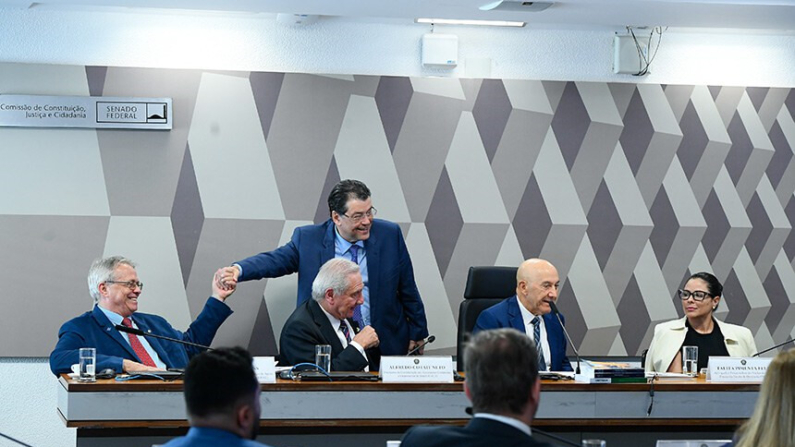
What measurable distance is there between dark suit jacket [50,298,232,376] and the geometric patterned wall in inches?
21.4

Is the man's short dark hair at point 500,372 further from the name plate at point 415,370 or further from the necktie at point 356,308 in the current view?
the necktie at point 356,308

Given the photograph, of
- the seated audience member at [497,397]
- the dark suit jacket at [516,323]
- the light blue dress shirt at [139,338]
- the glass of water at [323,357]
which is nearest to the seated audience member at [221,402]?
the seated audience member at [497,397]

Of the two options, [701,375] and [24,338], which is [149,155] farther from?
[701,375]

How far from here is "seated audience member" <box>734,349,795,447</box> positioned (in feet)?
8.15

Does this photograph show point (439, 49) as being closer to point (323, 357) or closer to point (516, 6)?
point (516, 6)

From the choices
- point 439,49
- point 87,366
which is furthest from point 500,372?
point 439,49

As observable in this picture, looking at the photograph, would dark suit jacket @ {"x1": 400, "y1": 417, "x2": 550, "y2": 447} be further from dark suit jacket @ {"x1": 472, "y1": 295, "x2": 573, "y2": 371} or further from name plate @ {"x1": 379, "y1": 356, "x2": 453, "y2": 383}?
dark suit jacket @ {"x1": 472, "y1": 295, "x2": 573, "y2": 371}

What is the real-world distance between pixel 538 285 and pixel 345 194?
1.04 metres

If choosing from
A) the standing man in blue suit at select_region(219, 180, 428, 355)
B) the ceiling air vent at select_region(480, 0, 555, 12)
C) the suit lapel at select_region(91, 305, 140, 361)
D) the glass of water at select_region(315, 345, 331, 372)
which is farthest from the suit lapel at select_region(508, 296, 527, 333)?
the suit lapel at select_region(91, 305, 140, 361)

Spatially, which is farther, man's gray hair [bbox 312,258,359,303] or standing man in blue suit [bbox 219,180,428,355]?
standing man in blue suit [bbox 219,180,428,355]

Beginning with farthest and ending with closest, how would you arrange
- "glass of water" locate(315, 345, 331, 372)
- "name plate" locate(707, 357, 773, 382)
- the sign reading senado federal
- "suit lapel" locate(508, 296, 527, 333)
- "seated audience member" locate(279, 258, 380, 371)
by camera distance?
1. the sign reading senado federal
2. "suit lapel" locate(508, 296, 527, 333)
3. "seated audience member" locate(279, 258, 380, 371)
4. "name plate" locate(707, 357, 773, 382)
5. "glass of water" locate(315, 345, 331, 372)

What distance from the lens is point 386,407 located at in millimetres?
4059

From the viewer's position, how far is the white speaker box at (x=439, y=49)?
18.9 ft

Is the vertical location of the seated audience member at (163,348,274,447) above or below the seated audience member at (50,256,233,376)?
below
